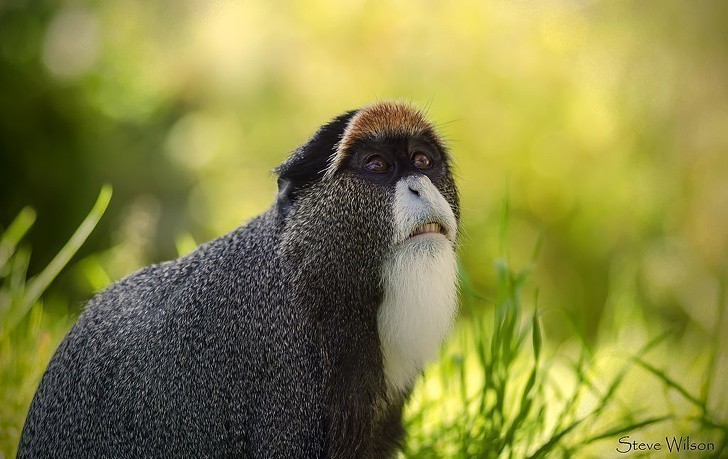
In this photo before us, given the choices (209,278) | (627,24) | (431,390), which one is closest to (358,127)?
(209,278)

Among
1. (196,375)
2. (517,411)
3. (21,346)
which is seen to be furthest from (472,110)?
(196,375)

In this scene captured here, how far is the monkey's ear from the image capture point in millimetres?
2729

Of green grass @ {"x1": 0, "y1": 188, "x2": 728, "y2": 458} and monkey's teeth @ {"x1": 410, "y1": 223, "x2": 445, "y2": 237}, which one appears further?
green grass @ {"x1": 0, "y1": 188, "x2": 728, "y2": 458}

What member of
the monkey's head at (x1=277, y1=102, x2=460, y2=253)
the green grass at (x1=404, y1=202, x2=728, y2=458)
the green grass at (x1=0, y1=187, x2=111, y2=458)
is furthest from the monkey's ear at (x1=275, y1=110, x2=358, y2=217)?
the green grass at (x1=0, y1=187, x2=111, y2=458)

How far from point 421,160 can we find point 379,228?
336mm

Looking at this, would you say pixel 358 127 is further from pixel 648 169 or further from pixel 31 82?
pixel 648 169

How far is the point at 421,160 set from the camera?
2.76m

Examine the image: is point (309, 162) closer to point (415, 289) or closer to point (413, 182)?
point (413, 182)

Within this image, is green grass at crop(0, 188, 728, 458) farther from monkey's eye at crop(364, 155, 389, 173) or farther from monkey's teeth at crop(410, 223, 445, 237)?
monkey's eye at crop(364, 155, 389, 173)

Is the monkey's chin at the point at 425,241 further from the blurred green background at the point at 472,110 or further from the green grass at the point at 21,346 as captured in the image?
the blurred green background at the point at 472,110

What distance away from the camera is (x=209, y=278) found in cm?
284

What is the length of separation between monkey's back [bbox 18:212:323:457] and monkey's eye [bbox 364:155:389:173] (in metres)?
0.41

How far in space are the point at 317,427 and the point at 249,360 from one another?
1.09 feet

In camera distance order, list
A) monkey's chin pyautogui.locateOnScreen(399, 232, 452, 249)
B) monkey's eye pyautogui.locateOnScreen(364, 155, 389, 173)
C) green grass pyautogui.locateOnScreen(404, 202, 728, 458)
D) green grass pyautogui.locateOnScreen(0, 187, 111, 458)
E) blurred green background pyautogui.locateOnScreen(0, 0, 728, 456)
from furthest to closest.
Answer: blurred green background pyautogui.locateOnScreen(0, 0, 728, 456), green grass pyautogui.locateOnScreen(0, 187, 111, 458), green grass pyautogui.locateOnScreen(404, 202, 728, 458), monkey's eye pyautogui.locateOnScreen(364, 155, 389, 173), monkey's chin pyautogui.locateOnScreen(399, 232, 452, 249)
